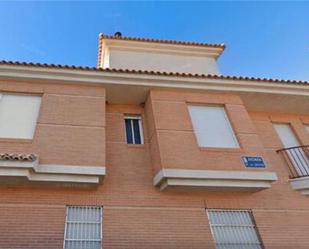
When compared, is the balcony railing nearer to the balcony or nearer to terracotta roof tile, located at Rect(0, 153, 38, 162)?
the balcony

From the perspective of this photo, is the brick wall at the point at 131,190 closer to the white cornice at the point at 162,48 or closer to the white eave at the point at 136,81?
the white eave at the point at 136,81

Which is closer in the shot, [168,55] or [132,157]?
[132,157]

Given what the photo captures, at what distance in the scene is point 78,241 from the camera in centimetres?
517

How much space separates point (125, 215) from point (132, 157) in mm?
1492

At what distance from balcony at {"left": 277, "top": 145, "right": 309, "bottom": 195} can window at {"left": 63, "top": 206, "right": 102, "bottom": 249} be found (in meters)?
4.95

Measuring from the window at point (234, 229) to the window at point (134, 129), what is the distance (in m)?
2.56

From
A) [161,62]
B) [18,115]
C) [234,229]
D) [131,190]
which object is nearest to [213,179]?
[234,229]

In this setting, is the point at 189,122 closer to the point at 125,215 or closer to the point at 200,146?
the point at 200,146

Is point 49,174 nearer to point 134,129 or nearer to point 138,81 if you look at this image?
point 134,129

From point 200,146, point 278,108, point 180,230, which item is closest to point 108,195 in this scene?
point 180,230

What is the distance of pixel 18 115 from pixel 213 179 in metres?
4.72

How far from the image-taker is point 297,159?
7.52 metres

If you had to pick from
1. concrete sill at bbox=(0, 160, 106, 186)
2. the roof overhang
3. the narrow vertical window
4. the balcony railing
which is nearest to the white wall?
the roof overhang

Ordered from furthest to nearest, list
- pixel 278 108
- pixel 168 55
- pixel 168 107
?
pixel 168 55
pixel 278 108
pixel 168 107
